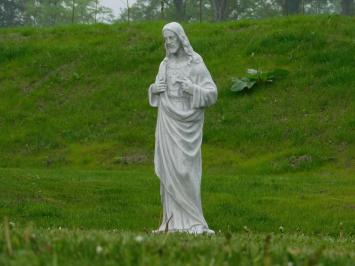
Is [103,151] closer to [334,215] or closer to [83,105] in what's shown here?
[83,105]

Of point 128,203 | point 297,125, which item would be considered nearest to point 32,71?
point 297,125

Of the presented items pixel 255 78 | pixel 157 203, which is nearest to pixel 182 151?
pixel 157 203

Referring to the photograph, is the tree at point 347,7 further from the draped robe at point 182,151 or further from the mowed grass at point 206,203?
the draped robe at point 182,151

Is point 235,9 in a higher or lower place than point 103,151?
higher

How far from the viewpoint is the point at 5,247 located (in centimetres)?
461

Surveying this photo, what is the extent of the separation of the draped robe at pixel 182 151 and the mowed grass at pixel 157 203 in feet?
7.45

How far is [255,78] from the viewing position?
93.6 feet

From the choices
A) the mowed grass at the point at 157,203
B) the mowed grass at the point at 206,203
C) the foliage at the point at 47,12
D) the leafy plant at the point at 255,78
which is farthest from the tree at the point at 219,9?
the mowed grass at the point at 157,203

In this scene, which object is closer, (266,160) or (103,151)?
(266,160)

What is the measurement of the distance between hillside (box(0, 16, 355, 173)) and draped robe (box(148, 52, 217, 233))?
11.4 m

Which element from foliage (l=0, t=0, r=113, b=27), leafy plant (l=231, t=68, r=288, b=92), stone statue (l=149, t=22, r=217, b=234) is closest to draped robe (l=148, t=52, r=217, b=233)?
stone statue (l=149, t=22, r=217, b=234)

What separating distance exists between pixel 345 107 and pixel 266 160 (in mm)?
4122

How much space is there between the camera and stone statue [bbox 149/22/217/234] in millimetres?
11273

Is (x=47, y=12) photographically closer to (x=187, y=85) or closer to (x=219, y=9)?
(x=219, y=9)
